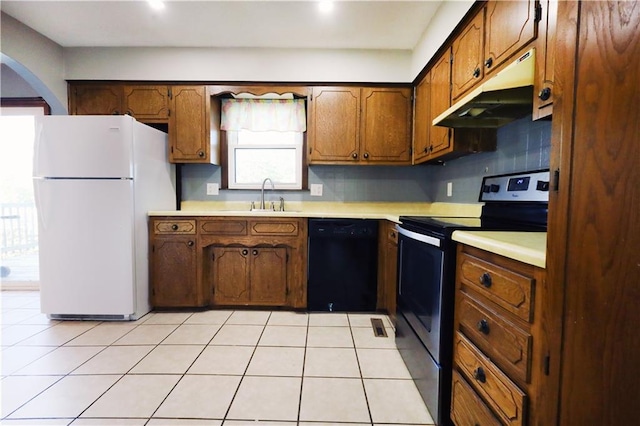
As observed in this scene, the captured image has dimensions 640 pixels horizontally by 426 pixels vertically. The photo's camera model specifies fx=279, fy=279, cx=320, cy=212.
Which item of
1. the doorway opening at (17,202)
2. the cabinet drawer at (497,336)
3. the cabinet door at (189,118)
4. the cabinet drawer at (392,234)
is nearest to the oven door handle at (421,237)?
the cabinet drawer at (497,336)

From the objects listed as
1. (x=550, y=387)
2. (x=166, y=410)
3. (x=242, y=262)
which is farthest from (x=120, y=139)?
(x=550, y=387)

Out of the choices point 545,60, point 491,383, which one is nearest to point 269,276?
point 491,383

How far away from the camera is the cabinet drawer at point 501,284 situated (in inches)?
31.7

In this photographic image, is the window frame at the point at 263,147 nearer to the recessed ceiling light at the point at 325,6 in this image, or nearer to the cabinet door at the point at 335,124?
the cabinet door at the point at 335,124

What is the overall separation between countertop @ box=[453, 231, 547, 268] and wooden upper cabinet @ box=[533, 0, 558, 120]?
515mm

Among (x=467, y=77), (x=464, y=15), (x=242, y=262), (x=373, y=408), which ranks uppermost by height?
(x=464, y=15)

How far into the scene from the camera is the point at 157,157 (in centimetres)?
259

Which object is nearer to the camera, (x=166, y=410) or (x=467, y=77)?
(x=166, y=410)

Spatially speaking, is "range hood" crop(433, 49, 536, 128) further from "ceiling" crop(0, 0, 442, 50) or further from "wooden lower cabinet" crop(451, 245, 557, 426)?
"ceiling" crop(0, 0, 442, 50)

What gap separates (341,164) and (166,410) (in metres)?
2.22

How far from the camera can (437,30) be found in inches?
83.6

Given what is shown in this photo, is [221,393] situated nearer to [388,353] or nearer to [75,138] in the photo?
[388,353]

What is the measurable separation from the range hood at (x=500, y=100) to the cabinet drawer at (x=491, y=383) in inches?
41.7

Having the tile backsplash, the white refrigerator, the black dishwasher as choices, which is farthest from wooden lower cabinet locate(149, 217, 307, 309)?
→ the tile backsplash
